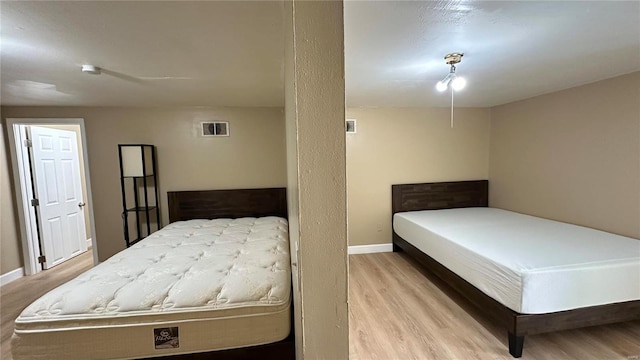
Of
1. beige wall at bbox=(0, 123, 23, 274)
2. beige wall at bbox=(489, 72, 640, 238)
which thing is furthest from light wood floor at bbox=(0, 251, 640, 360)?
beige wall at bbox=(489, 72, 640, 238)

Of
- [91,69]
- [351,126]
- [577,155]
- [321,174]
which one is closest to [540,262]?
[577,155]

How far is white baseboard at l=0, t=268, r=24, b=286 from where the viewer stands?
10.5ft

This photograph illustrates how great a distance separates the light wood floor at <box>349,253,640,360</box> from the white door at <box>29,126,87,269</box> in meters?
4.05

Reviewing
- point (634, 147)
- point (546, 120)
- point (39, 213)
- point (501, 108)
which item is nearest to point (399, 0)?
point (634, 147)

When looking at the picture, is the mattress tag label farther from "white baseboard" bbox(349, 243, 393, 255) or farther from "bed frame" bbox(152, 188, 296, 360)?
"white baseboard" bbox(349, 243, 393, 255)

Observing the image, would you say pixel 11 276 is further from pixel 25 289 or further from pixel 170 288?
pixel 170 288

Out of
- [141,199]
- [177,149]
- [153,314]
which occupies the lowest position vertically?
[153,314]

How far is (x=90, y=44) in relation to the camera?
1665 millimetres

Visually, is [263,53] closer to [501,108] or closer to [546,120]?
[546,120]

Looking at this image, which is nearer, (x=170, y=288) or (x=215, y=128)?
(x=170, y=288)

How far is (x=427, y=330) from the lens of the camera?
225cm

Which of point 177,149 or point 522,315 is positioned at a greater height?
point 177,149

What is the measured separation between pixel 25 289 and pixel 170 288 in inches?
110

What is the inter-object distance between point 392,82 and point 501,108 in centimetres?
234
